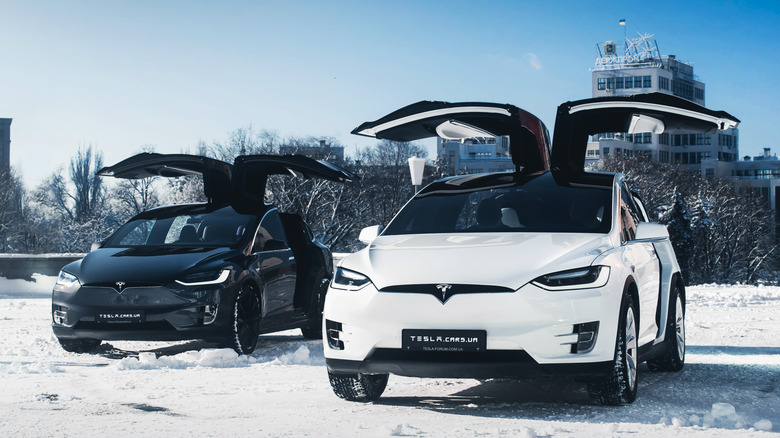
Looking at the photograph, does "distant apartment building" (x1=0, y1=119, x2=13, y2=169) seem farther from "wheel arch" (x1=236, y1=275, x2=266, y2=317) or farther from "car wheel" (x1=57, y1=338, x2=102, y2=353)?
"wheel arch" (x1=236, y1=275, x2=266, y2=317)

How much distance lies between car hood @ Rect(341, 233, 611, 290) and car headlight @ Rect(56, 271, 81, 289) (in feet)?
14.2

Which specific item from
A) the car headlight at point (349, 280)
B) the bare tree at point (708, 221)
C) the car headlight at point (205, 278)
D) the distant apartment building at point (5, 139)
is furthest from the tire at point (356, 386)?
the distant apartment building at point (5, 139)

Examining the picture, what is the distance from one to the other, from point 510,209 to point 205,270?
372 centimetres

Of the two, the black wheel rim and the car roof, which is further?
the black wheel rim

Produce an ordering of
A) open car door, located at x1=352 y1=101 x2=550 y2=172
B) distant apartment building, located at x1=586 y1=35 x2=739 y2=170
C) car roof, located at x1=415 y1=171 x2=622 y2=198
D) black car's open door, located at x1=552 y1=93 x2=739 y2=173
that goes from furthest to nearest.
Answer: distant apartment building, located at x1=586 y1=35 x2=739 y2=170 → open car door, located at x1=352 y1=101 x2=550 y2=172 → black car's open door, located at x1=552 y1=93 x2=739 y2=173 → car roof, located at x1=415 y1=171 x2=622 y2=198

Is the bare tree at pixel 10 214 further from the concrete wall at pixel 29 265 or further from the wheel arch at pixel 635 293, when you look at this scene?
the wheel arch at pixel 635 293

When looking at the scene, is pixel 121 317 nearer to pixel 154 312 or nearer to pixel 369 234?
pixel 154 312

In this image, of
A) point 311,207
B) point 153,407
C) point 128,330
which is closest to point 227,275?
point 128,330

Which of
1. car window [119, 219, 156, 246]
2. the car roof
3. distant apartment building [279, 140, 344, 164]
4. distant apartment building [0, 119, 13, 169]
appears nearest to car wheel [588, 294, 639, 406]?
the car roof

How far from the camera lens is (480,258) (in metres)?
7.02

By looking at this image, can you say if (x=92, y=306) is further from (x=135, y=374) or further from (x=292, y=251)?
(x=292, y=251)

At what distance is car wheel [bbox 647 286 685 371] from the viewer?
9.40 meters

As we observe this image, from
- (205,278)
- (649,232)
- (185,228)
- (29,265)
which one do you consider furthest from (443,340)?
(29,265)

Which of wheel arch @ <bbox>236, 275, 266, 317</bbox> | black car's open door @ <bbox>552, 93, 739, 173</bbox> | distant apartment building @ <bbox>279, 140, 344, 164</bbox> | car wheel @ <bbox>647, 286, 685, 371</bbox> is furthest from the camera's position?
distant apartment building @ <bbox>279, 140, 344, 164</bbox>
